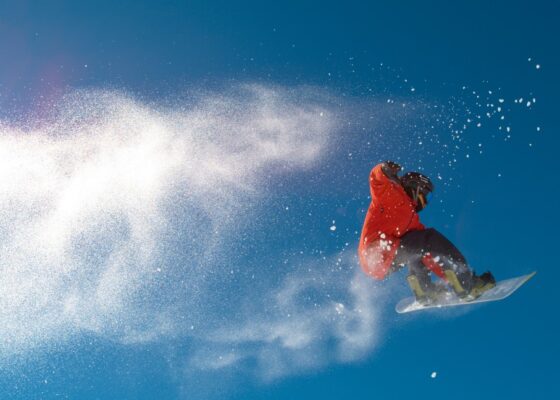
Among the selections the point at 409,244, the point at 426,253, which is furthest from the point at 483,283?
the point at 409,244

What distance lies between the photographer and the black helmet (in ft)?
35.9

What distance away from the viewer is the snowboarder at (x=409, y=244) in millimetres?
10781

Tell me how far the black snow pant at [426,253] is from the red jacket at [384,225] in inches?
6.1

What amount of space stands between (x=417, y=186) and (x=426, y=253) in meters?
1.18

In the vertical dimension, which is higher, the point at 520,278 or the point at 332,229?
the point at 332,229

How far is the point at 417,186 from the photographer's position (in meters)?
11.0

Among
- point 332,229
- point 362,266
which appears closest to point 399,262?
point 362,266

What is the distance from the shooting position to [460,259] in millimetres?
10773

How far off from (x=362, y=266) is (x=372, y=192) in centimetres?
155

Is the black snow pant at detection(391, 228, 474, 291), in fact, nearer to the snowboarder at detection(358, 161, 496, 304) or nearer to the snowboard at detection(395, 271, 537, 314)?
the snowboarder at detection(358, 161, 496, 304)

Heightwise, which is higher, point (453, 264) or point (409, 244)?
point (409, 244)

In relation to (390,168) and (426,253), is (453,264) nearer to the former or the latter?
(426,253)

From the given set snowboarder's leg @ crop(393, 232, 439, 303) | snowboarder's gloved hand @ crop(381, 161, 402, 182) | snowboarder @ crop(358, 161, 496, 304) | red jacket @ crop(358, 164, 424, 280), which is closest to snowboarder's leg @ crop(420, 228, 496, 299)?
snowboarder @ crop(358, 161, 496, 304)

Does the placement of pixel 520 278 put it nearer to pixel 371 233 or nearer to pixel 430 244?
pixel 430 244
